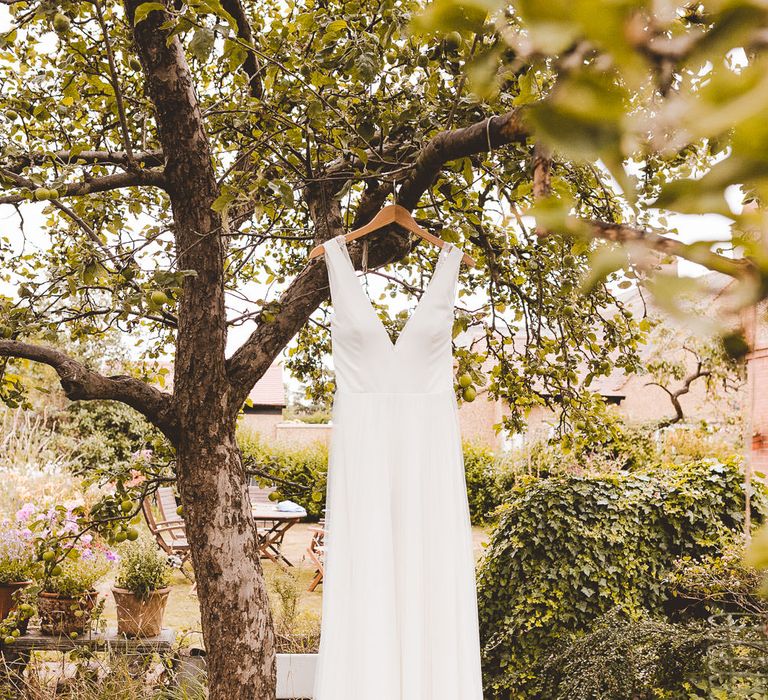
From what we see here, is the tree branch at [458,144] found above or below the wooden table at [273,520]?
above

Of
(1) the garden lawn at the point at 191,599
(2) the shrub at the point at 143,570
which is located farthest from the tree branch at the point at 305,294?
(2) the shrub at the point at 143,570

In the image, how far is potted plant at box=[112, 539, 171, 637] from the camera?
4410mm

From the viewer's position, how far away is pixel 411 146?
2086 millimetres

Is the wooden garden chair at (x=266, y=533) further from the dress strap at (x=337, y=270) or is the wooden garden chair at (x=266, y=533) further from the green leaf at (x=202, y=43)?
Answer: the green leaf at (x=202, y=43)

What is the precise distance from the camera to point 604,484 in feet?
15.1

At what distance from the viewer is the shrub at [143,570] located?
458cm

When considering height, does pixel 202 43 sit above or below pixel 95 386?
above

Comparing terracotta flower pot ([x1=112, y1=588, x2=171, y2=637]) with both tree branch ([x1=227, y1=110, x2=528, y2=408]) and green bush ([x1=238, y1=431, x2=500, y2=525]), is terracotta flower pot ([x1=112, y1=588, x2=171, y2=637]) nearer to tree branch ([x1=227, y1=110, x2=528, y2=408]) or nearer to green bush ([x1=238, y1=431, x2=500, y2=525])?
tree branch ([x1=227, y1=110, x2=528, y2=408])

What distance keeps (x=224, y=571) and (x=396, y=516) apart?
0.70 meters

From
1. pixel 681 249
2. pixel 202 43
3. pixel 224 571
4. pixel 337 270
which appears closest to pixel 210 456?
pixel 224 571

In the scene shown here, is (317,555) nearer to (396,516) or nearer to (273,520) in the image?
(273,520)

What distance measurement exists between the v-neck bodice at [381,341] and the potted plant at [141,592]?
10.8 feet

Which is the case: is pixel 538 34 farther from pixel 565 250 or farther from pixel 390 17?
pixel 565 250

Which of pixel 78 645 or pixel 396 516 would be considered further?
pixel 78 645
